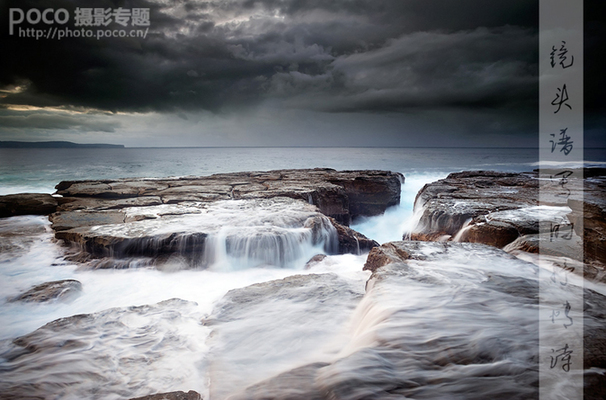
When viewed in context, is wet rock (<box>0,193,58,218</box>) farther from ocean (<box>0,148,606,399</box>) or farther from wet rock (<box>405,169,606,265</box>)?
wet rock (<box>405,169,606,265</box>)

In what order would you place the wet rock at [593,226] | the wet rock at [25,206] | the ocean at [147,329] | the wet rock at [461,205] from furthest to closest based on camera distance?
the wet rock at [25,206] < the wet rock at [461,205] < the wet rock at [593,226] < the ocean at [147,329]

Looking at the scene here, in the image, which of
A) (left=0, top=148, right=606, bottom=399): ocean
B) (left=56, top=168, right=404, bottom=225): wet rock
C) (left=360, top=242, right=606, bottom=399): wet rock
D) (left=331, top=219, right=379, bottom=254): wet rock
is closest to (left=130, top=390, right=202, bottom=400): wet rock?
(left=0, top=148, right=606, bottom=399): ocean

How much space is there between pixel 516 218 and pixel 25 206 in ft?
42.1

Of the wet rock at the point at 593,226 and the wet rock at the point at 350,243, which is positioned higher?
the wet rock at the point at 593,226

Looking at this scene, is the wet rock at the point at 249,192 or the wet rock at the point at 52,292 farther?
the wet rock at the point at 249,192

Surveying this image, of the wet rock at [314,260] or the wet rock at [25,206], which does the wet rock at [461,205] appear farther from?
the wet rock at [25,206]

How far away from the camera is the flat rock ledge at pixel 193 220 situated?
5629mm

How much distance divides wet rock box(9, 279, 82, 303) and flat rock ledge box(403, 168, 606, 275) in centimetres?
711

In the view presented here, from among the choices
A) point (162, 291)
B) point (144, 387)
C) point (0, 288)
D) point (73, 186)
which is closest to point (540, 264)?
point (144, 387)

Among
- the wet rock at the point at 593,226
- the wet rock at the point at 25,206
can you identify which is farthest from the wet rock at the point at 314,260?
the wet rock at the point at 25,206

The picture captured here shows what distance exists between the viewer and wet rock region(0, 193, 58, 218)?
8.18 metres

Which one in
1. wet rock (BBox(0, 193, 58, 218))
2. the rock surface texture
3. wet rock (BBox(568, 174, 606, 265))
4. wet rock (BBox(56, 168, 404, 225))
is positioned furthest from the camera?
wet rock (BBox(56, 168, 404, 225))

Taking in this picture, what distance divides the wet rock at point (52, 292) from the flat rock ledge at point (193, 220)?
90 cm

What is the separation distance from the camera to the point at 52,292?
430cm
